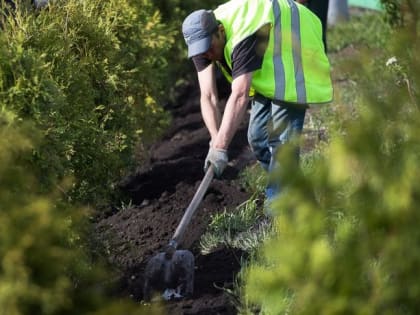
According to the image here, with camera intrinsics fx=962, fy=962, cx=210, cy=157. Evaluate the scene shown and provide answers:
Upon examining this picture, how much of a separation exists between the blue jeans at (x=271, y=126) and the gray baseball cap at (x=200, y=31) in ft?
2.26

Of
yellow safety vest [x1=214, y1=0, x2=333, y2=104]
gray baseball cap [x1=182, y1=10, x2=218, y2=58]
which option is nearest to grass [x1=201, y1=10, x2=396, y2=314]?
yellow safety vest [x1=214, y1=0, x2=333, y2=104]

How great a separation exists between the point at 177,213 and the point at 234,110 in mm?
1221

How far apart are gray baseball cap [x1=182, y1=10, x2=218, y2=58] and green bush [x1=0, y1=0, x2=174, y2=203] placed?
71 cm

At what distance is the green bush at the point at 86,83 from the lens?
4.60m

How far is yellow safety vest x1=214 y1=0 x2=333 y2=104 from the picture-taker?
19.0ft

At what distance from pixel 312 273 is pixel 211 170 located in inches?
106

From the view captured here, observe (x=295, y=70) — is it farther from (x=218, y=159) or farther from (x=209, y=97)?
(x=218, y=159)

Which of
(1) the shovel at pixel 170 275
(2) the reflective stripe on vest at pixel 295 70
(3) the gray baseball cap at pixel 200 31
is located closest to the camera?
(1) the shovel at pixel 170 275

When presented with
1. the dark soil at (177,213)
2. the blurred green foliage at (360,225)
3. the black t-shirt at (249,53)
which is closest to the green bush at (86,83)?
the dark soil at (177,213)

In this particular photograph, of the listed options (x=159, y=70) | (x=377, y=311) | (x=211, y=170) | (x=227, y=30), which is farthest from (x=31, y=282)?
(x=159, y=70)

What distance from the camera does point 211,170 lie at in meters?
5.57

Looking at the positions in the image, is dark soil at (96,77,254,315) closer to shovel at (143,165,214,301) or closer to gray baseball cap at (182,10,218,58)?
shovel at (143,165,214,301)

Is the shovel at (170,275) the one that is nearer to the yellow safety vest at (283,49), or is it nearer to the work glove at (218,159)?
the work glove at (218,159)

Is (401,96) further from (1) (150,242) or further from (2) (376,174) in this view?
(1) (150,242)
